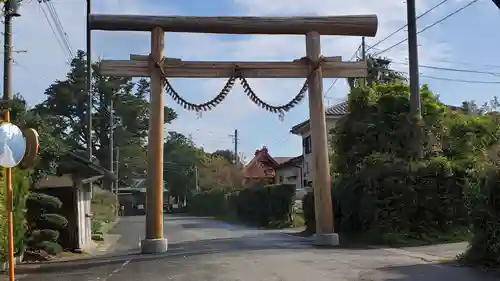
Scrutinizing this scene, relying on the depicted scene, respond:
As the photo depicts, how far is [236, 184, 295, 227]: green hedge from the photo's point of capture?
124 ft

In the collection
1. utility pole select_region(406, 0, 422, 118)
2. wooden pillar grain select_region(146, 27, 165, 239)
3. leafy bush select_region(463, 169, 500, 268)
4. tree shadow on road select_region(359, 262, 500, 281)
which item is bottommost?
tree shadow on road select_region(359, 262, 500, 281)

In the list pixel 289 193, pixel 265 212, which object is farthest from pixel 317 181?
pixel 265 212

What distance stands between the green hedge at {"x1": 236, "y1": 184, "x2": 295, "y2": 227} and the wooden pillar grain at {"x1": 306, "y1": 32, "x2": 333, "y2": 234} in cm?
1767

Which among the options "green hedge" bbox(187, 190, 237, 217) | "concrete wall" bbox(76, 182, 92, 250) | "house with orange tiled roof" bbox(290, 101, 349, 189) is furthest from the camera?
"green hedge" bbox(187, 190, 237, 217)

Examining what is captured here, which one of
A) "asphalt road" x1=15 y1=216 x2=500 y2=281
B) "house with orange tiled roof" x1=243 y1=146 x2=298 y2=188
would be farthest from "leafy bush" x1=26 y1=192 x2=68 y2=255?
"house with orange tiled roof" x1=243 y1=146 x2=298 y2=188

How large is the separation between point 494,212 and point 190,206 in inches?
2621

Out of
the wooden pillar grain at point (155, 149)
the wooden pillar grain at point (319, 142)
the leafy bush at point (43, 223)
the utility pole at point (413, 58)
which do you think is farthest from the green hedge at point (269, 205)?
the wooden pillar grain at point (155, 149)

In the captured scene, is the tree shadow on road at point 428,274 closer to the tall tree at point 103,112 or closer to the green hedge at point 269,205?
the green hedge at point 269,205

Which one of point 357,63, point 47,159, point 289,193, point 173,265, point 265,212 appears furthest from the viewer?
point 265,212

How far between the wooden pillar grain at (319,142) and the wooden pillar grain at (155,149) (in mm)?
4642

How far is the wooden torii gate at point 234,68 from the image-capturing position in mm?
18641

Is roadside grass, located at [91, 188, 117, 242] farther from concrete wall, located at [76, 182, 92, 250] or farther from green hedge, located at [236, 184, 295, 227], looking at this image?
green hedge, located at [236, 184, 295, 227]

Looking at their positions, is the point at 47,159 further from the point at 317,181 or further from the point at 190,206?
the point at 190,206

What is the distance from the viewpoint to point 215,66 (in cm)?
1959
